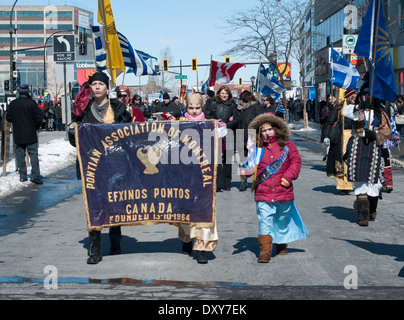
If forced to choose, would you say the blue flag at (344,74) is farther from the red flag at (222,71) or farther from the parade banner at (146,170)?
the parade banner at (146,170)

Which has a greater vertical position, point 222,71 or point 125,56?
point 125,56

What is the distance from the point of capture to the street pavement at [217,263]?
232 inches

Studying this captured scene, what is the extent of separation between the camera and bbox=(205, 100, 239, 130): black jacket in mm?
13203

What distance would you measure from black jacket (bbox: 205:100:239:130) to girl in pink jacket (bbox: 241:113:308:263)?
5697 millimetres

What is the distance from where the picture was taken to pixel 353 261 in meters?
7.10

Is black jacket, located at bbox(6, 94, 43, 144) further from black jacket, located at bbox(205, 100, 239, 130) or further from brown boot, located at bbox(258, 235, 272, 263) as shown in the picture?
brown boot, located at bbox(258, 235, 272, 263)

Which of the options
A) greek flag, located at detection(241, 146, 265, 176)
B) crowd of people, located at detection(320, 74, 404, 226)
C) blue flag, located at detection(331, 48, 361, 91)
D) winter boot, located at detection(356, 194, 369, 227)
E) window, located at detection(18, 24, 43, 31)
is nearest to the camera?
greek flag, located at detection(241, 146, 265, 176)

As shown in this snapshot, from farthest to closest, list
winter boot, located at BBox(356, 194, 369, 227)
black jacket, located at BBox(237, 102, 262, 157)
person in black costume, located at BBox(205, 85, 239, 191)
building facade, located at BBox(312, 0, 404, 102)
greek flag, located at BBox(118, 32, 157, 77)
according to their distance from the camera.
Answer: building facade, located at BBox(312, 0, 404, 102) → greek flag, located at BBox(118, 32, 157, 77) → black jacket, located at BBox(237, 102, 262, 157) → person in black costume, located at BBox(205, 85, 239, 191) → winter boot, located at BBox(356, 194, 369, 227)

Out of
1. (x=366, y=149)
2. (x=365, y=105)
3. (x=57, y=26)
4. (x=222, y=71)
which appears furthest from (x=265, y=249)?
(x=57, y=26)

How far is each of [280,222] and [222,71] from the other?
1653cm

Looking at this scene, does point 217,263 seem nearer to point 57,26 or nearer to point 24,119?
point 24,119

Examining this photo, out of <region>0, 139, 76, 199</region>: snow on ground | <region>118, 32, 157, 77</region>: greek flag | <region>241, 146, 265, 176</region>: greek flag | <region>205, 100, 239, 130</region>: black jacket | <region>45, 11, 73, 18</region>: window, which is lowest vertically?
<region>0, 139, 76, 199</region>: snow on ground

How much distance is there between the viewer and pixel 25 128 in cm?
1470

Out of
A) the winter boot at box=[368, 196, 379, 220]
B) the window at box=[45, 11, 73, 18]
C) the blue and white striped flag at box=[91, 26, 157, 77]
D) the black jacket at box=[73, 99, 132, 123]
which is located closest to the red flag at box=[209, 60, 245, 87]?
the blue and white striped flag at box=[91, 26, 157, 77]
